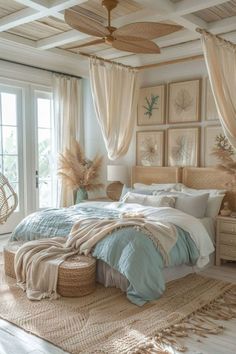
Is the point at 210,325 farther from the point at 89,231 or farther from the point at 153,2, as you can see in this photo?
the point at 153,2

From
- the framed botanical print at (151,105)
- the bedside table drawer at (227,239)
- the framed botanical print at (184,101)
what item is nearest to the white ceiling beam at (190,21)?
the framed botanical print at (184,101)

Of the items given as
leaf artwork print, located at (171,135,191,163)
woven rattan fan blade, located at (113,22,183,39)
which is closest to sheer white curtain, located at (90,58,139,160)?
leaf artwork print, located at (171,135,191,163)

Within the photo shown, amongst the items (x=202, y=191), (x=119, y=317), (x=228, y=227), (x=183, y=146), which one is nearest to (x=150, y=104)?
(x=183, y=146)

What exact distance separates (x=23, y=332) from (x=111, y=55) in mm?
4326

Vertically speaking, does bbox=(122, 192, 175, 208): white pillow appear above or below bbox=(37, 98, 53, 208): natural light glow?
below

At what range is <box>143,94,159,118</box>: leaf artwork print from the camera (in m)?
5.60

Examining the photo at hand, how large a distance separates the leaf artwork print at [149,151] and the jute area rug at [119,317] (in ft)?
7.99

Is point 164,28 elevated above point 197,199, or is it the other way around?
point 164,28

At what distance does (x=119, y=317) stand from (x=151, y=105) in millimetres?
3562

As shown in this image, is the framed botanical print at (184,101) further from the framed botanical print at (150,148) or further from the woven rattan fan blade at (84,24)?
the woven rattan fan blade at (84,24)

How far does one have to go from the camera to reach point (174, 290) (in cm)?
354

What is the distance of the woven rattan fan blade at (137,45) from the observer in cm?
351

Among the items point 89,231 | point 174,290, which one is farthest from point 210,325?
point 89,231

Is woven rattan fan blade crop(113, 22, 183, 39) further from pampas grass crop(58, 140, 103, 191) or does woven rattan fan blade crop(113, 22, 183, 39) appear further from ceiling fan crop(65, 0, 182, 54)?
pampas grass crop(58, 140, 103, 191)
